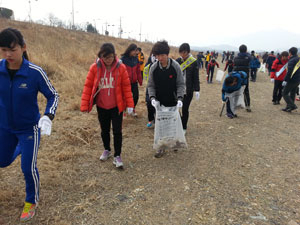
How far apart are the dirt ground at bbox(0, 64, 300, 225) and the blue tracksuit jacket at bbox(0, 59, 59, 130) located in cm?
105

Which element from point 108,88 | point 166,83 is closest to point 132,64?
point 166,83

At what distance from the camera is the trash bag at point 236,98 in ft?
18.6

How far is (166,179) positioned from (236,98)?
12.2 ft

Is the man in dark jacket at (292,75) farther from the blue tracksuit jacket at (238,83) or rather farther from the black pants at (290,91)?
the blue tracksuit jacket at (238,83)

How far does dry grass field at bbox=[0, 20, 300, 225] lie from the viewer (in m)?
2.32

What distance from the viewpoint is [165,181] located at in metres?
2.95

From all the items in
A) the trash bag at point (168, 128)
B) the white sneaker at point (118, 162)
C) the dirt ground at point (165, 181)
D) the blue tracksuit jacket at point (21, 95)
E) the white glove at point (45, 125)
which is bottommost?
the dirt ground at point (165, 181)

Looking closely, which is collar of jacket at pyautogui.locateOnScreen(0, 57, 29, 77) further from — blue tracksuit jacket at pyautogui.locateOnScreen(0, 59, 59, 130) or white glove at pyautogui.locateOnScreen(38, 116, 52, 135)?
white glove at pyautogui.locateOnScreen(38, 116, 52, 135)

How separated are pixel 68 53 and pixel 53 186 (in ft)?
31.3

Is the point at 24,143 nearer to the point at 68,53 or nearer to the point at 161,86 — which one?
the point at 161,86

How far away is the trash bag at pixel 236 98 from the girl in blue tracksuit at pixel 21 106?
4.76 m

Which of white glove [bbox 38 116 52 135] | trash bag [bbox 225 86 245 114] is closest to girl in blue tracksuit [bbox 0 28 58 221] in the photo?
white glove [bbox 38 116 52 135]

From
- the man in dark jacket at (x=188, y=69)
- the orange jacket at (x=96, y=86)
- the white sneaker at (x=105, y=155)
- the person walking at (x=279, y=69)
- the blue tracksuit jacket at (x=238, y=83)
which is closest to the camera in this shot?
the orange jacket at (x=96, y=86)

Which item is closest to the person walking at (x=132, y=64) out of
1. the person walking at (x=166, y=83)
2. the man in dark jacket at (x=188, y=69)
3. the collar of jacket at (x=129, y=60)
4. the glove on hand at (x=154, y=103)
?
the collar of jacket at (x=129, y=60)
